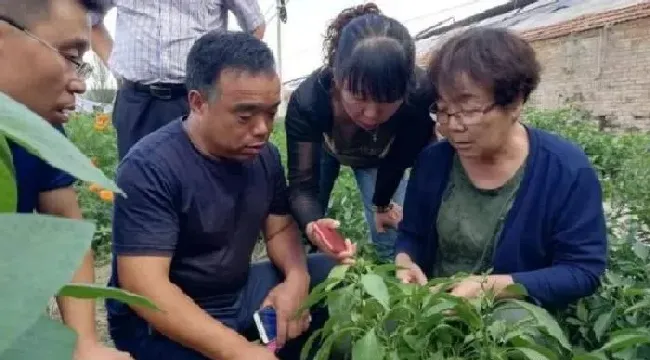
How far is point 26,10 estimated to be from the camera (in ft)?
4.45

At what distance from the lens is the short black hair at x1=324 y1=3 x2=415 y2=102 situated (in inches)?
79.2

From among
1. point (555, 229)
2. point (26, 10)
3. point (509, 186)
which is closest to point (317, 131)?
point (509, 186)

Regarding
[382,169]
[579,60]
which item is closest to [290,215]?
[382,169]

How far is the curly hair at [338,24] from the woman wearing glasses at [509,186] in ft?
1.33

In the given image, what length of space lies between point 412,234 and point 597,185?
0.49 meters

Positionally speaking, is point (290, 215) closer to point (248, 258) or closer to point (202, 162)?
point (248, 258)

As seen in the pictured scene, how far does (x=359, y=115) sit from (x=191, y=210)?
51 centimetres

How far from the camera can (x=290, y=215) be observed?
2.24 metres

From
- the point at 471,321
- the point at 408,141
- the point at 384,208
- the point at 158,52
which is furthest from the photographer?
the point at 384,208

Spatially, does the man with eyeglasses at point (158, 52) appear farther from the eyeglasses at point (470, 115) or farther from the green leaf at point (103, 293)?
the green leaf at point (103, 293)

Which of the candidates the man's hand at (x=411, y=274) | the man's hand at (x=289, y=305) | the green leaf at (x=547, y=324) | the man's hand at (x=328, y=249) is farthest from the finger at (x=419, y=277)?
the green leaf at (x=547, y=324)

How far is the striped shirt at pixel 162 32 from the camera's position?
2.72 metres

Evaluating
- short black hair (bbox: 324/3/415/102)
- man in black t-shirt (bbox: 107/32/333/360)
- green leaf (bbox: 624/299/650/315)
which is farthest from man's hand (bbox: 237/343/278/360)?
green leaf (bbox: 624/299/650/315)

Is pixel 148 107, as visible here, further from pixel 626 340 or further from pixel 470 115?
pixel 626 340
